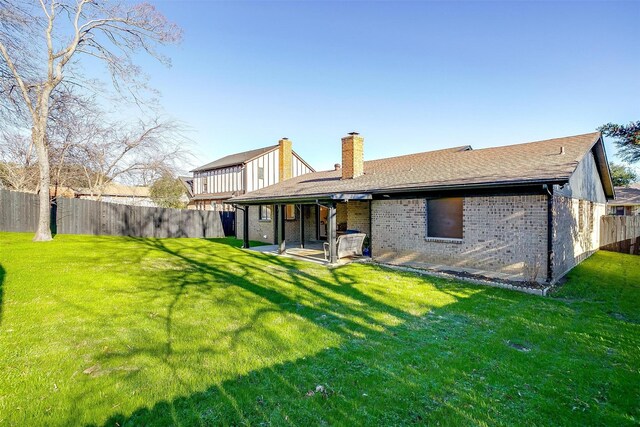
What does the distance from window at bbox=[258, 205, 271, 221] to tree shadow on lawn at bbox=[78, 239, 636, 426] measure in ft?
37.0

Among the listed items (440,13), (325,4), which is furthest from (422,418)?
(325,4)

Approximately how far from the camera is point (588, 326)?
530 cm

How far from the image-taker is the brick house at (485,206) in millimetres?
8141

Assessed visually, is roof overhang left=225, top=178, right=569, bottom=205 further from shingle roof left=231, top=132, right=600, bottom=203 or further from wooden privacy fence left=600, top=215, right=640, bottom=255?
wooden privacy fence left=600, top=215, right=640, bottom=255

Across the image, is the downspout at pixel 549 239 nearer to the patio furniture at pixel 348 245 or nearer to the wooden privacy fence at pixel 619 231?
the patio furniture at pixel 348 245

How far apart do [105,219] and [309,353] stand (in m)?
18.0

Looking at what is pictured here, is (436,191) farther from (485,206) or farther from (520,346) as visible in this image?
(520,346)

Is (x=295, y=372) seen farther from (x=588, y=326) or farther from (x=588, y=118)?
(x=588, y=118)

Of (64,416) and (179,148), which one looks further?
(179,148)

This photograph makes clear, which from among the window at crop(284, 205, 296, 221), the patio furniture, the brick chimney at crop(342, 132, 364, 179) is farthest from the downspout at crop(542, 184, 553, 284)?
the window at crop(284, 205, 296, 221)

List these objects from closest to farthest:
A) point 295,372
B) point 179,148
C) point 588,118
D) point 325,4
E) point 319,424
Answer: point 319,424, point 295,372, point 325,4, point 588,118, point 179,148

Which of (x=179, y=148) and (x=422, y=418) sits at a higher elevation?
(x=179, y=148)

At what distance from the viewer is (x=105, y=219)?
1753 cm

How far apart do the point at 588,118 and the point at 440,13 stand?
29.4 ft
